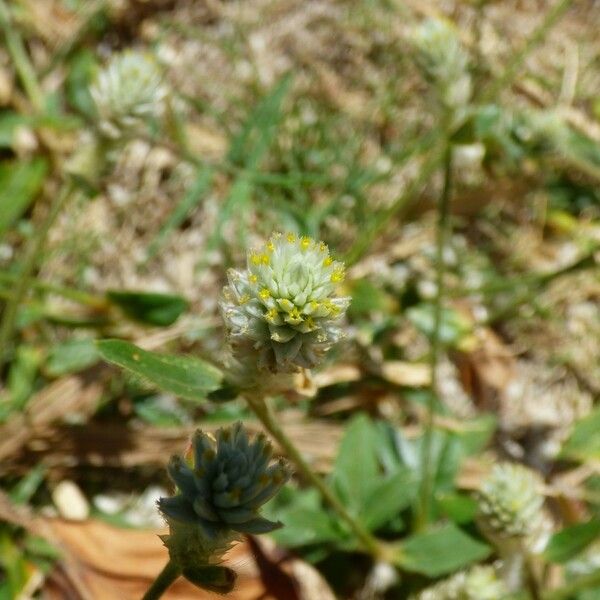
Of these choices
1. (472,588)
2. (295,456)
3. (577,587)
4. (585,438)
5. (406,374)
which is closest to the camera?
(295,456)

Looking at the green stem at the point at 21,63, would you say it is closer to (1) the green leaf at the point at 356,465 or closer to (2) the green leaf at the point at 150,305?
(2) the green leaf at the point at 150,305

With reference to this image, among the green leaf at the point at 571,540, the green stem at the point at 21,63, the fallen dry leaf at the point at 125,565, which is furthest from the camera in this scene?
the green stem at the point at 21,63

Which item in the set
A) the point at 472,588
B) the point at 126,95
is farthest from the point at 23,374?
the point at 472,588

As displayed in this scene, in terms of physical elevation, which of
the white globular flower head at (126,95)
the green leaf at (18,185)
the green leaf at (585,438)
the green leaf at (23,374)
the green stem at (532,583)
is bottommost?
the green stem at (532,583)

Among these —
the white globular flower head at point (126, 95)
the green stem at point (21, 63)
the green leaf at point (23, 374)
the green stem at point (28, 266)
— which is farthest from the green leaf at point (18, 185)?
the white globular flower head at point (126, 95)

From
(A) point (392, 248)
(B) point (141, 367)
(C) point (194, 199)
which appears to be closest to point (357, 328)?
(A) point (392, 248)

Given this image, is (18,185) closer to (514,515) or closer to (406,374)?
(406,374)

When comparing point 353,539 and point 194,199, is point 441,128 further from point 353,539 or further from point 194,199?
point 353,539
